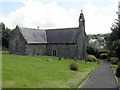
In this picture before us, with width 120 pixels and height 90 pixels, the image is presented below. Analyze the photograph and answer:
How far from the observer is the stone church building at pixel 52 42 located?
73625 mm

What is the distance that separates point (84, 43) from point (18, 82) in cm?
5351

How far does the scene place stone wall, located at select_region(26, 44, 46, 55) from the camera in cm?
7344

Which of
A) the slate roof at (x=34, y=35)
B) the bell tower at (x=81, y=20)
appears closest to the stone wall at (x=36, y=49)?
the slate roof at (x=34, y=35)

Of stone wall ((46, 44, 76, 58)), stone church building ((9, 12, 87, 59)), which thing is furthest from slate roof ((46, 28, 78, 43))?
stone wall ((46, 44, 76, 58))

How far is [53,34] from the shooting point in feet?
266

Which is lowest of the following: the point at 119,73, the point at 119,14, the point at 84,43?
the point at 119,73

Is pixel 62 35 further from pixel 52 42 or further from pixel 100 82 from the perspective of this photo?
pixel 100 82

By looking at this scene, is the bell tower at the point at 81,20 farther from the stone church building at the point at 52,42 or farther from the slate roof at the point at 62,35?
the slate roof at the point at 62,35

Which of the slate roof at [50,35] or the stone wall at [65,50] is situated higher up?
the slate roof at [50,35]

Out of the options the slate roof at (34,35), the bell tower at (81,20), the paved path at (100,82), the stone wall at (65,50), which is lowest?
the paved path at (100,82)

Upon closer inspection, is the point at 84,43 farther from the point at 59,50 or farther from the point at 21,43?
the point at 21,43

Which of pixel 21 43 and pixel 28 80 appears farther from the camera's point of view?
pixel 21 43

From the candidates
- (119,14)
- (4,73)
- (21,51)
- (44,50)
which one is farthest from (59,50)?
(4,73)

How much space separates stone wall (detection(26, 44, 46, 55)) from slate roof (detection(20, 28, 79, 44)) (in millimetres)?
1248
